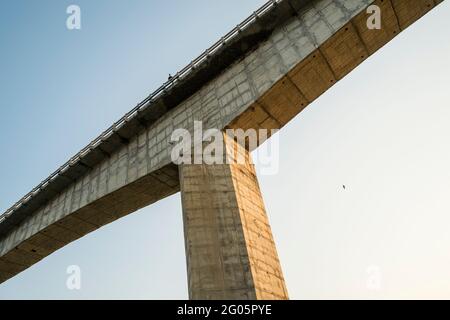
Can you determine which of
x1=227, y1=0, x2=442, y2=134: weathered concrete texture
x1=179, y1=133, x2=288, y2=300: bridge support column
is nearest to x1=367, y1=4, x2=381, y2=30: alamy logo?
x1=227, y1=0, x2=442, y2=134: weathered concrete texture

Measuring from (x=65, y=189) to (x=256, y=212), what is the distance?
9.64 m

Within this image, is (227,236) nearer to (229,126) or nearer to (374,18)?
(229,126)

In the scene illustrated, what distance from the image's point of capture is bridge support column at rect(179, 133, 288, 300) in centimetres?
788

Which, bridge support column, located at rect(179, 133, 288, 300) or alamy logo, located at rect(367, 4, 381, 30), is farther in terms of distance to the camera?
alamy logo, located at rect(367, 4, 381, 30)

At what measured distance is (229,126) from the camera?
10.4 m

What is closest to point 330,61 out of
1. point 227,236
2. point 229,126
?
point 229,126

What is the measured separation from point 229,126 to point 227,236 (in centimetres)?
334

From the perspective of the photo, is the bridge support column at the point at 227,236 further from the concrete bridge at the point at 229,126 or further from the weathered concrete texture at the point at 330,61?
the weathered concrete texture at the point at 330,61

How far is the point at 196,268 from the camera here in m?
8.27

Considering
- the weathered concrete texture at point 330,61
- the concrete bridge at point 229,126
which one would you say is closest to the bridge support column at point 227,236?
the concrete bridge at point 229,126

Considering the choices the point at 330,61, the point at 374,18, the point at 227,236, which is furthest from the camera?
the point at 330,61

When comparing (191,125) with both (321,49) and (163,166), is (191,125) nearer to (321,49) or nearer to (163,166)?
(163,166)

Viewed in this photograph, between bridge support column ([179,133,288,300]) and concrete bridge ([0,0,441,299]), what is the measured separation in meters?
0.03

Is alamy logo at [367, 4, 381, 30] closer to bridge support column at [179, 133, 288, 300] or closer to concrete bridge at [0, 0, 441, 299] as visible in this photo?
concrete bridge at [0, 0, 441, 299]
